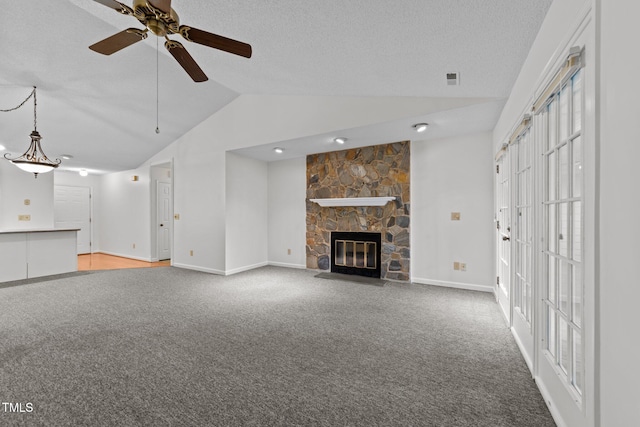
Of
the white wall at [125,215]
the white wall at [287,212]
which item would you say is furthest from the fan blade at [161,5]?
the white wall at [125,215]

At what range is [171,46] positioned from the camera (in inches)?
83.0

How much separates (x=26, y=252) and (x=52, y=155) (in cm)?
207

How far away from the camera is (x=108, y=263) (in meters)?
6.60

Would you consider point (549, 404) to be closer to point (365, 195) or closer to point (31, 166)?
point (365, 195)

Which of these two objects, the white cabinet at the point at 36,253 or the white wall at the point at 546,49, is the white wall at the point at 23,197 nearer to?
the white cabinet at the point at 36,253

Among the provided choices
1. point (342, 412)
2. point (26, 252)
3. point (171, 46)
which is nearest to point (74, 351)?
point (342, 412)

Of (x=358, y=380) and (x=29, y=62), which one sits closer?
(x=358, y=380)

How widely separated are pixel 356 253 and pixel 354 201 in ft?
3.12

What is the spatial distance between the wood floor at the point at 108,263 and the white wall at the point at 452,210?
17.9 ft

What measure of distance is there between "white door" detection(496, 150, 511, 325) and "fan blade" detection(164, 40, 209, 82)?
3.15 metres

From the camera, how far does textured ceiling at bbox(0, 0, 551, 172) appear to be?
1.95 metres

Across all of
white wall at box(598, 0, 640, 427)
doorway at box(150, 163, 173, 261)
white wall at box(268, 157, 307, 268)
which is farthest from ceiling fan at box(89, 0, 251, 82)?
doorway at box(150, 163, 173, 261)

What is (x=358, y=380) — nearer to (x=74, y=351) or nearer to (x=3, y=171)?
(x=74, y=351)

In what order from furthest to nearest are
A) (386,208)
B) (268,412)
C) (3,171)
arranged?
(3,171) < (386,208) < (268,412)
